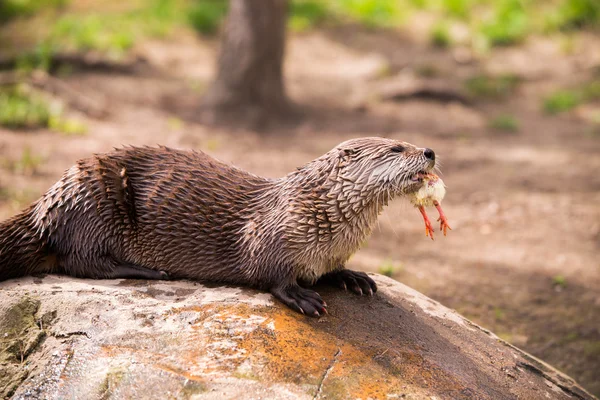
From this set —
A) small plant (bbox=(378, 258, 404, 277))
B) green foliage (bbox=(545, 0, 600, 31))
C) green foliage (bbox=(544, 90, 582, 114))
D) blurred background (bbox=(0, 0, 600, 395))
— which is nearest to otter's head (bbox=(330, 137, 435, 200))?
blurred background (bbox=(0, 0, 600, 395))

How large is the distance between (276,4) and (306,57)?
2570mm

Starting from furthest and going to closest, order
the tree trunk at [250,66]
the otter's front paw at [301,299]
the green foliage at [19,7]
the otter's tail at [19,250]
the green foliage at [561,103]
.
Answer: the green foliage at [19,7] → the green foliage at [561,103] → the tree trunk at [250,66] → the otter's tail at [19,250] → the otter's front paw at [301,299]

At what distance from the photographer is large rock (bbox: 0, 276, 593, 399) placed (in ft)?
7.97

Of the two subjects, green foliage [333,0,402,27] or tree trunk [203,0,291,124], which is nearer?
tree trunk [203,0,291,124]

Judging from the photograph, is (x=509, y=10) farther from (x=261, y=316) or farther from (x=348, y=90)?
(x=261, y=316)

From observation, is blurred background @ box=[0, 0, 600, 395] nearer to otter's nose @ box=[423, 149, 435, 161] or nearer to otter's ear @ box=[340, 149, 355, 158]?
otter's nose @ box=[423, 149, 435, 161]

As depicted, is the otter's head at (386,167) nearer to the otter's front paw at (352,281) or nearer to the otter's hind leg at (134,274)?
the otter's front paw at (352,281)

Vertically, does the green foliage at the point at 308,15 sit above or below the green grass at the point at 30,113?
above

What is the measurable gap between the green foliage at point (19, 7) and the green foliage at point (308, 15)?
12.7 ft

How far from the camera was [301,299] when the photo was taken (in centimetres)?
295

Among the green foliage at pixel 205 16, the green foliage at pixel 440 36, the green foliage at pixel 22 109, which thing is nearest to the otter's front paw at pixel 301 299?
the green foliage at pixel 22 109

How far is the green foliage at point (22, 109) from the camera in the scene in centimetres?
692

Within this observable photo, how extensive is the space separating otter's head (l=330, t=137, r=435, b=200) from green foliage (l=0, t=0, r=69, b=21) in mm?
8978

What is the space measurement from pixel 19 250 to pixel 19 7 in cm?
849
